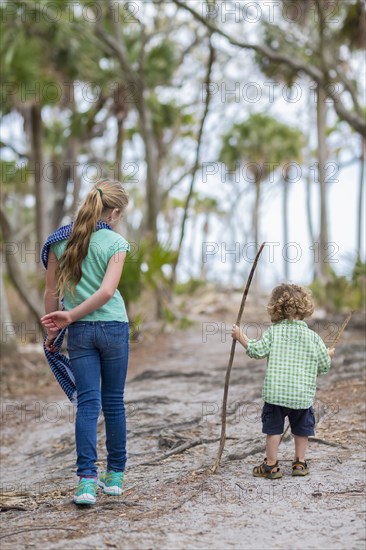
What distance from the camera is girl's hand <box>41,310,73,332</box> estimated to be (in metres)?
3.62

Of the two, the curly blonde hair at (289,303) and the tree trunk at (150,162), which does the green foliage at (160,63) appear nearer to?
the tree trunk at (150,162)

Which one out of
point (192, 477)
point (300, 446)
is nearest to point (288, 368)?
point (300, 446)

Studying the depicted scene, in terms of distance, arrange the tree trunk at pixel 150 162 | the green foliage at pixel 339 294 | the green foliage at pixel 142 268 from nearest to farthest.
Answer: the green foliage at pixel 142 268 → the green foliage at pixel 339 294 → the tree trunk at pixel 150 162

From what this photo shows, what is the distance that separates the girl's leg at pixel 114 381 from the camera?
3.70m

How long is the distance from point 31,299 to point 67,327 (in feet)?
27.2

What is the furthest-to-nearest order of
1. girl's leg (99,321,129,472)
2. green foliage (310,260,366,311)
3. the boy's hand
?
1. green foliage (310,260,366,311)
2. the boy's hand
3. girl's leg (99,321,129,472)

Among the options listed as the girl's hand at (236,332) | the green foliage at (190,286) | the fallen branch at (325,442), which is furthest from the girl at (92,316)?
the green foliage at (190,286)

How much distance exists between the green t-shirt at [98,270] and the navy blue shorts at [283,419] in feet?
3.14

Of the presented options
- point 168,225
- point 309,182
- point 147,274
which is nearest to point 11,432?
point 147,274

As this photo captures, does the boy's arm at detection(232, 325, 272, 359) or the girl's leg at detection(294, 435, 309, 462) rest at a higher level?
the boy's arm at detection(232, 325, 272, 359)

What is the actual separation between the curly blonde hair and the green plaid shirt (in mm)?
51

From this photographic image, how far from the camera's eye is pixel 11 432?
6.99m

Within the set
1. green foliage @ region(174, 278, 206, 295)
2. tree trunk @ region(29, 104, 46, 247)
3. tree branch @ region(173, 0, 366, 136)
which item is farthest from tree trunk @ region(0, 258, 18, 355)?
green foliage @ region(174, 278, 206, 295)

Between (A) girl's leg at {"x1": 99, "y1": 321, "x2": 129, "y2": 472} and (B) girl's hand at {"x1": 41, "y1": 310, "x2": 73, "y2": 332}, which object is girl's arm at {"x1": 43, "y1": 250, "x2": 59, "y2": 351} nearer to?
(B) girl's hand at {"x1": 41, "y1": 310, "x2": 73, "y2": 332}
